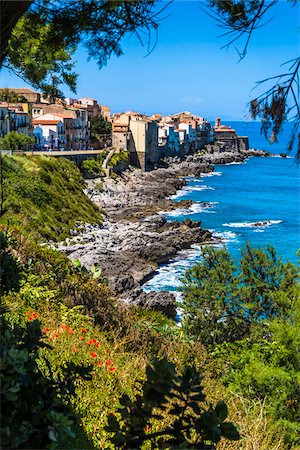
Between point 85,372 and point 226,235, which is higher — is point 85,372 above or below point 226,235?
above

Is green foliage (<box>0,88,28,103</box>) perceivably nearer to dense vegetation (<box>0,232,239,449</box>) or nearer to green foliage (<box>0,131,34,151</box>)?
dense vegetation (<box>0,232,239,449</box>)

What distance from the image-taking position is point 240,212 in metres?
52.8

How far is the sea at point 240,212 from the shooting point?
32.3 m

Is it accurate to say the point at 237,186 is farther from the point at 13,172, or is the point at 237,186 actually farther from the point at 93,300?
the point at 93,300

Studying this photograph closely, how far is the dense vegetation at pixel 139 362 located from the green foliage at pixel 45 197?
14510 millimetres

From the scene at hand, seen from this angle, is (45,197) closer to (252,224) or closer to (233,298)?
(252,224)

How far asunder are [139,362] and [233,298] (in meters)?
9.77

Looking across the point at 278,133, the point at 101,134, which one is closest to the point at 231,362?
the point at 278,133

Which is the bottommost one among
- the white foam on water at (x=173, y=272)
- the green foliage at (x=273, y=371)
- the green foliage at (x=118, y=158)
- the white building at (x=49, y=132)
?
the white foam on water at (x=173, y=272)

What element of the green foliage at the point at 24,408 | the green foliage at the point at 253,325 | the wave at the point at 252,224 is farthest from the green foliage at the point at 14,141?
the green foliage at the point at 24,408

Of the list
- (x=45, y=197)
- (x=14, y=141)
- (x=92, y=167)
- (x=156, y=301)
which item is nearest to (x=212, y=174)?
(x=92, y=167)

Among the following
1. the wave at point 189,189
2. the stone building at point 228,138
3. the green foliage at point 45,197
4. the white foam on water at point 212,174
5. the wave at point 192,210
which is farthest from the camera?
the stone building at point 228,138

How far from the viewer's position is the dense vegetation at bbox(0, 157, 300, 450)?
226 centimetres

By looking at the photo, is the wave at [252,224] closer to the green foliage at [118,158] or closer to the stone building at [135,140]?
the green foliage at [118,158]
